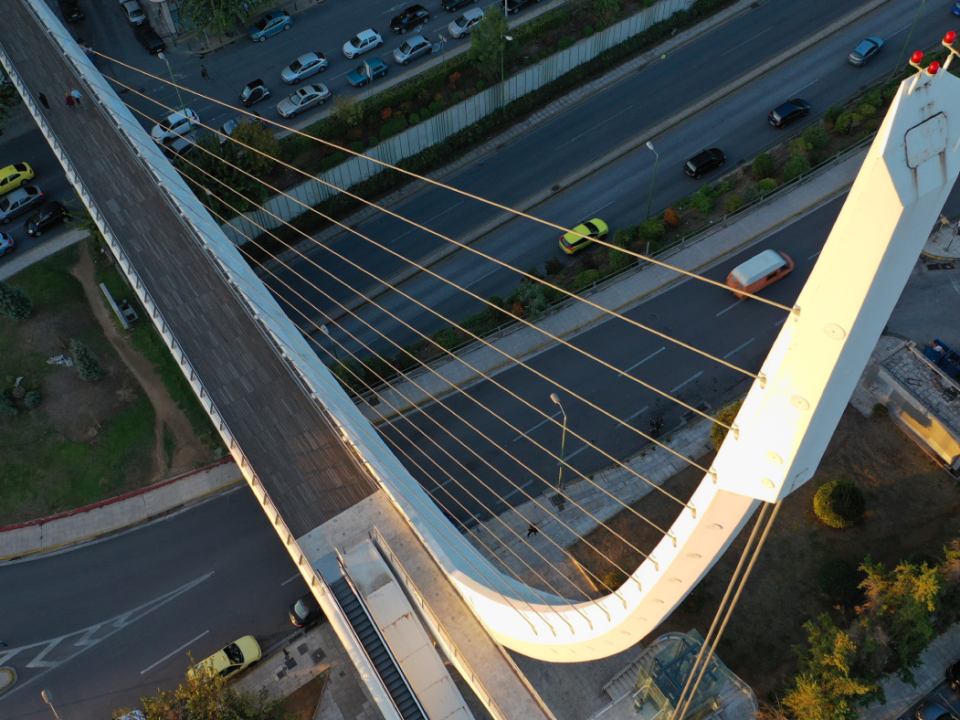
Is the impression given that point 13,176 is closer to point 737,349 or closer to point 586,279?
point 586,279

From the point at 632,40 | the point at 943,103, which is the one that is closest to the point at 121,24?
the point at 632,40

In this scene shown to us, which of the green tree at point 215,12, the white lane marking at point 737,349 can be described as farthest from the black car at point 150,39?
the white lane marking at point 737,349

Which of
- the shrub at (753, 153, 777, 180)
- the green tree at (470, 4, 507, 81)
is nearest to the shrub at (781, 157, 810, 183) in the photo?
the shrub at (753, 153, 777, 180)

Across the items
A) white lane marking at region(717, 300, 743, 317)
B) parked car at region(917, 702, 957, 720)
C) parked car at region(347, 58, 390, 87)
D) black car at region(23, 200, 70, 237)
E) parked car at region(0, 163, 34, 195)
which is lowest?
parked car at region(917, 702, 957, 720)

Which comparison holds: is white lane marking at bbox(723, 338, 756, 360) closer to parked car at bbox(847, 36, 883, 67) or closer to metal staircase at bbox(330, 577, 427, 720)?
metal staircase at bbox(330, 577, 427, 720)

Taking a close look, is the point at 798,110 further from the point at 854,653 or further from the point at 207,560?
the point at 207,560

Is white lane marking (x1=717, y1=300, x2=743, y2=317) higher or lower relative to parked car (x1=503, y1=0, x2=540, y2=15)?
lower

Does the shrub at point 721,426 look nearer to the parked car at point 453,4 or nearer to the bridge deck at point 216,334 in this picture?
the bridge deck at point 216,334
